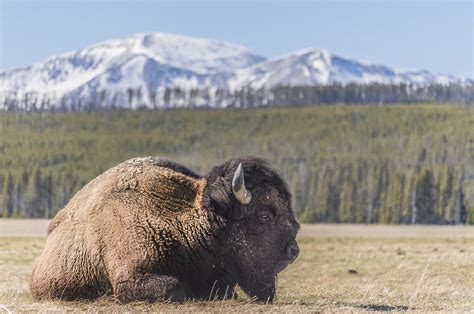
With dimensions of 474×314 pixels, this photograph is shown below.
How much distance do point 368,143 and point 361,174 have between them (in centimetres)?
3787

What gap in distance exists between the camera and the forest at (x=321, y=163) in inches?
5094

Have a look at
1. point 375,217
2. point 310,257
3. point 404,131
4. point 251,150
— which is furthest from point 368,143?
point 310,257

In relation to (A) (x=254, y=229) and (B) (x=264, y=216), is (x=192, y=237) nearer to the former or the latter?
(A) (x=254, y=229)

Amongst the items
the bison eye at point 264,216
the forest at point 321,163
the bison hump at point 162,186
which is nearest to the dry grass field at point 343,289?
the bison eye at point 264,216

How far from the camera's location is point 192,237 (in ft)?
38.2

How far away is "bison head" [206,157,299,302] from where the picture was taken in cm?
1167

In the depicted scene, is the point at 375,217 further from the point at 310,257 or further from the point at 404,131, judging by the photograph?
the point at 310,257

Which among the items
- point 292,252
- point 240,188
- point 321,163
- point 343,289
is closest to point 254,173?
point 240,188

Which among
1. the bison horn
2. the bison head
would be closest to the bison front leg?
the bison head

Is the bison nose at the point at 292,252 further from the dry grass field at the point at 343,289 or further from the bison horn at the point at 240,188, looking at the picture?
the bison horn at the point at 240,188

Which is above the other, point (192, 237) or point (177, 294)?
point (192, 237)

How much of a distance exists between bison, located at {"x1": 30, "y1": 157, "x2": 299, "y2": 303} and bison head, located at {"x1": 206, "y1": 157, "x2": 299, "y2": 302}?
2 centimetres

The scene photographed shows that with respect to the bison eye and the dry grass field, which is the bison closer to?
the bison eye

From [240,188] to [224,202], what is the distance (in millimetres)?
460
